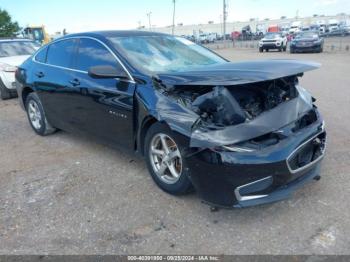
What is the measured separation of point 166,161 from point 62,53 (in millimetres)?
2553

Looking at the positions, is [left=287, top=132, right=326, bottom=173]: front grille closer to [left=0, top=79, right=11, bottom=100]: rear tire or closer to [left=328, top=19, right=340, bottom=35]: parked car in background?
[left=0, top=79, right=11, bottom=100]: rear tire

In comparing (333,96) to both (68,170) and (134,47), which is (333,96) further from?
(68,170)

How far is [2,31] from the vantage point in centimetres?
4594

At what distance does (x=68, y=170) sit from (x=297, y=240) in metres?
2.85

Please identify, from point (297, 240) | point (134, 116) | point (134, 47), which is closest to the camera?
point (297, 240)

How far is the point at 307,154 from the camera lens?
3.21 m

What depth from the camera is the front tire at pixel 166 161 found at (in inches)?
132

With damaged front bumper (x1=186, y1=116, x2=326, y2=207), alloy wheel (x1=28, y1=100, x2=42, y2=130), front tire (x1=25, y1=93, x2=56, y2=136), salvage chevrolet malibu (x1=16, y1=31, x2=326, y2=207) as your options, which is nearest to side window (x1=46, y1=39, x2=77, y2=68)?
salvage chevrolet malibu (x1=16, y1=31, x2=326, y2=207)

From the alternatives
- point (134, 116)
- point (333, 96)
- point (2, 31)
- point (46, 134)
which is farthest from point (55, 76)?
point (2, 31)

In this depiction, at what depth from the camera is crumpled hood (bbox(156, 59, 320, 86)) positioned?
2922 mm

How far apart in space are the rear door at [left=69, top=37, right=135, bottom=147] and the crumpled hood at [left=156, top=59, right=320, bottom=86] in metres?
0.61

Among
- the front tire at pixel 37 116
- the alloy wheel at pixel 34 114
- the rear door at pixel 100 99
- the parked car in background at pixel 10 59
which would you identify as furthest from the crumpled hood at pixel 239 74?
the parked car in background at pixel 10 59

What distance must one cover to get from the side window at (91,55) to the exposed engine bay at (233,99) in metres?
1.15

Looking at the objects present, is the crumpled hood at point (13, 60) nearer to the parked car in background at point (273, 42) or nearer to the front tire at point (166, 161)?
the front tire at point (166, 161)
